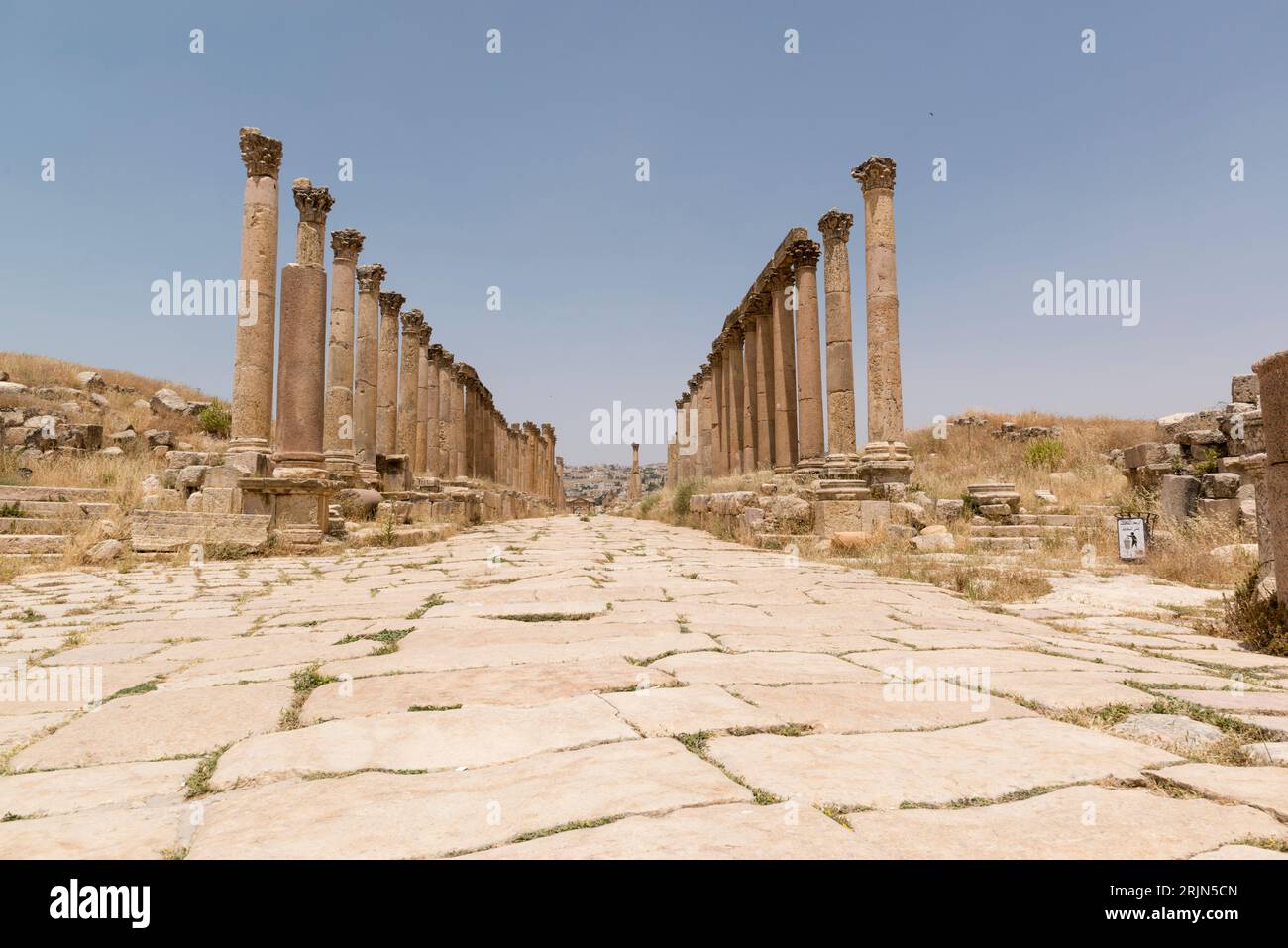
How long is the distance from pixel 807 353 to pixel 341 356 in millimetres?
10418

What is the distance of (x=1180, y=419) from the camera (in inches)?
527

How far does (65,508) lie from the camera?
34.5 feet

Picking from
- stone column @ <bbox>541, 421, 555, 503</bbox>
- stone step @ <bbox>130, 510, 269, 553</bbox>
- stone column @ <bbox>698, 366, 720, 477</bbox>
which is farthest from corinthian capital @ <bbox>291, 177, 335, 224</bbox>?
stone column @ <bbox>541, 421, 555, 503</bbox>

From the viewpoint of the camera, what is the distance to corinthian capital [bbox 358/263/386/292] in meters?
18.1

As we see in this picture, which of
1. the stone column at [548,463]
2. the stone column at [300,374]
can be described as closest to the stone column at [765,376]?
the stone column at [300,374]

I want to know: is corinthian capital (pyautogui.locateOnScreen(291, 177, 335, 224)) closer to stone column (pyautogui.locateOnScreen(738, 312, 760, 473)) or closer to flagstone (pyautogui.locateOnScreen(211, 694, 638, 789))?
stone column (pyautogui.locateOnScreen(738, 312, 760, 473))

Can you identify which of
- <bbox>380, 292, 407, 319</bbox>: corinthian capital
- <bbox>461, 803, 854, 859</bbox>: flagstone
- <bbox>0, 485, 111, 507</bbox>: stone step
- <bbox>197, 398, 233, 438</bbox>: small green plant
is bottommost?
<bbox>461, 803, 854, 859</bbox>: flagstone

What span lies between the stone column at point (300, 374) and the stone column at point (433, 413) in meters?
10.7

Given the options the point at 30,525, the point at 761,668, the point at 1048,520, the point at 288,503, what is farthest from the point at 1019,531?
the point at 30,525

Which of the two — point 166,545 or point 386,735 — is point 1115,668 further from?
point 166,545

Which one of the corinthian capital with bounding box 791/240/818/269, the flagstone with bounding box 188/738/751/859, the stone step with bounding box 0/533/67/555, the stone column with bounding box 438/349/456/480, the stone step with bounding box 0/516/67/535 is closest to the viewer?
the flagstone with bounding box 188/738/751/859

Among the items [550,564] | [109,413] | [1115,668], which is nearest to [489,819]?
[1115,668]

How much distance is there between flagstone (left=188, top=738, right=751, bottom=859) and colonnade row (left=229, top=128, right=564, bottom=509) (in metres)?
9.64
